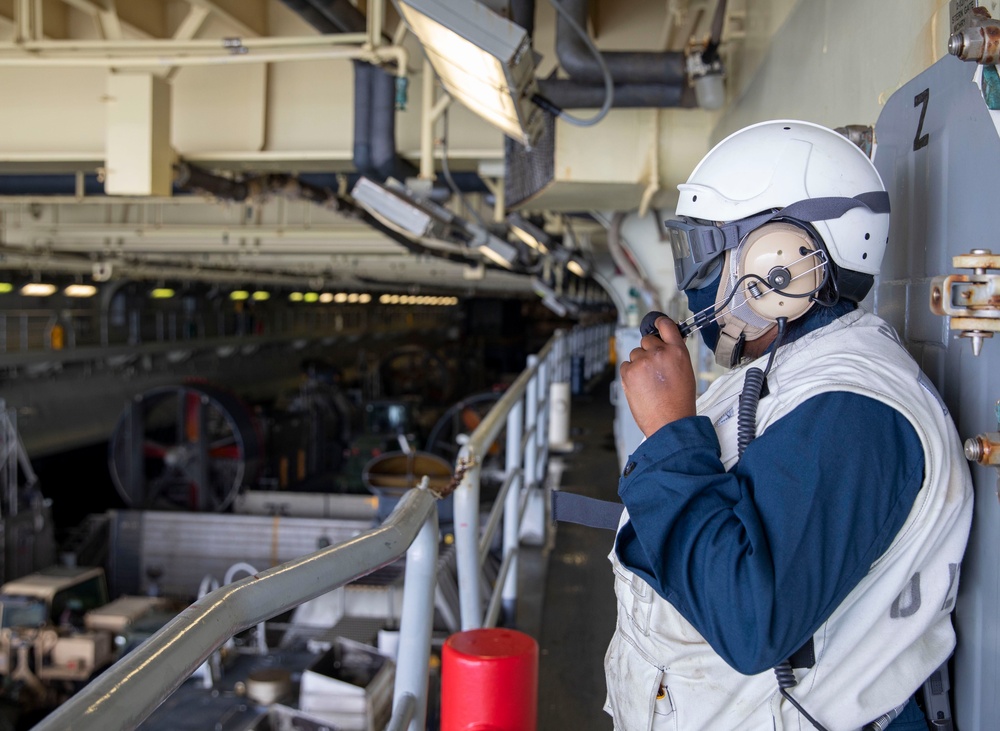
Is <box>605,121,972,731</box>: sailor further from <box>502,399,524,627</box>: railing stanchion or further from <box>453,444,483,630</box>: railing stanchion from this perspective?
<box>502,399,524,627</box>: railing stanchion

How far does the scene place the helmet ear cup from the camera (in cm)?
128

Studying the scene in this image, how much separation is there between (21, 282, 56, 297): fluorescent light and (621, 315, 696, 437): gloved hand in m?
14.0

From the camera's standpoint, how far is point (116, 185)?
4488 mm

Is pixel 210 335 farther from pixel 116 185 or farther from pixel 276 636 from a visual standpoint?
pixel 116 185

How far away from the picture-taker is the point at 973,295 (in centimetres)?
101

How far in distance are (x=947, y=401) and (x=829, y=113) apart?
0.97 metres

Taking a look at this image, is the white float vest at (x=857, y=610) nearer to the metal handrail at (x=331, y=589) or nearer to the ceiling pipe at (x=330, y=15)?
the metal handrail at (x=331, y=589)

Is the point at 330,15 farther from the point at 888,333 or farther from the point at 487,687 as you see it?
the point at 888,333

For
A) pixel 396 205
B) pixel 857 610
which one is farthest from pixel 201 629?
pixel 396 205

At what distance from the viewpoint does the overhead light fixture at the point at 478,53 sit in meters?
2.23

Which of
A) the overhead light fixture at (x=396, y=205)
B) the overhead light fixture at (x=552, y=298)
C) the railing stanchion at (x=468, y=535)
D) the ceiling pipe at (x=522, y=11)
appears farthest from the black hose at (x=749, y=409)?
the overhead light fixture at (x=552, y=298)

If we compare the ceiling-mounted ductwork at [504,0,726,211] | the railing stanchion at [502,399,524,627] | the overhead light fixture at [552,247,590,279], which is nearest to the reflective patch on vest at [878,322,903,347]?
the ceiling-mounted ductwork at [504,0,726,211]

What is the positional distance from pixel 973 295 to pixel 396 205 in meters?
3.48

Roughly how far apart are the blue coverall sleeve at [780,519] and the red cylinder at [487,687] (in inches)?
29.5
